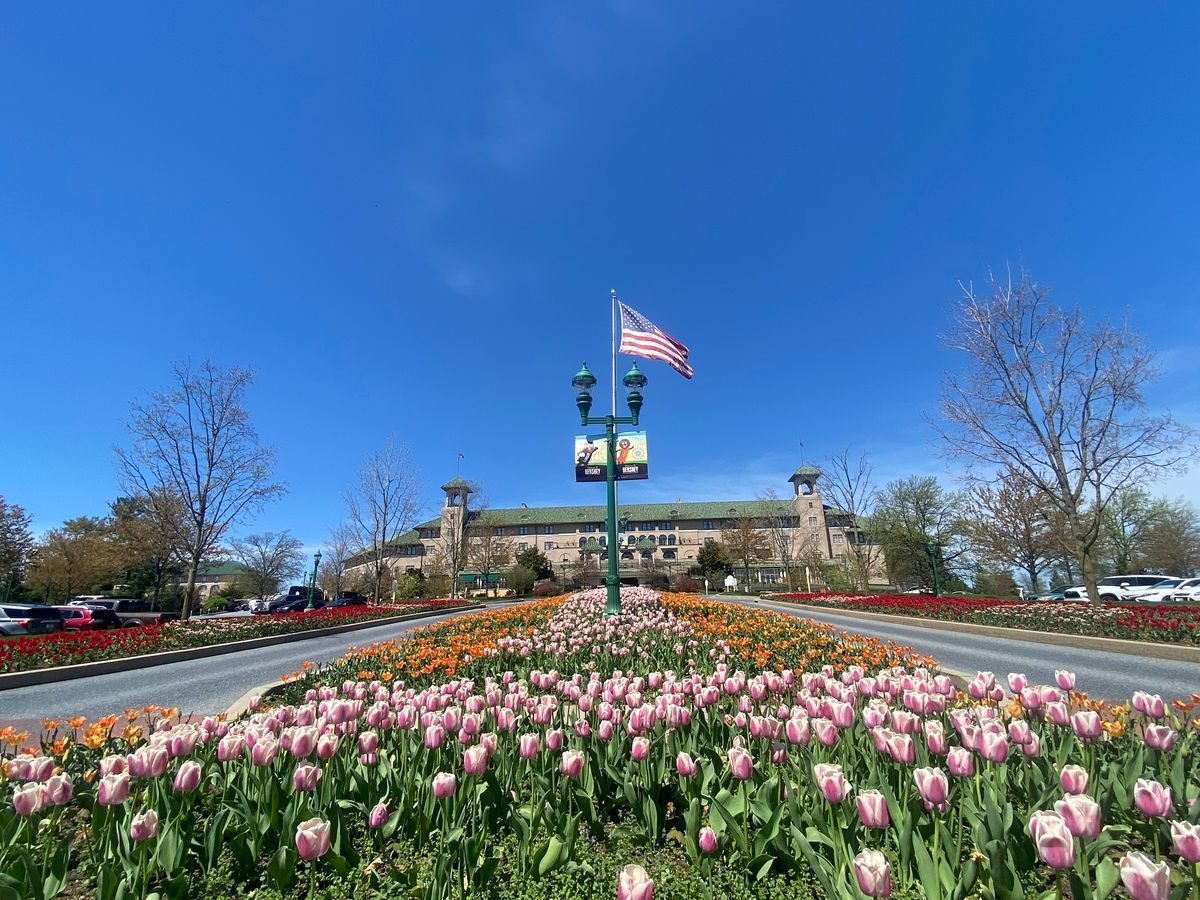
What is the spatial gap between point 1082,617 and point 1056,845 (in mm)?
18851

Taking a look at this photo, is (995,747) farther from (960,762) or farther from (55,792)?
(55,792)

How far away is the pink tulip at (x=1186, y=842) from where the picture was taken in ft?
5.10

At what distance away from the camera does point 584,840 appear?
2693 millimetres

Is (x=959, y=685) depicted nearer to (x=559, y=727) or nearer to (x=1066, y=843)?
(x=559, y=727)

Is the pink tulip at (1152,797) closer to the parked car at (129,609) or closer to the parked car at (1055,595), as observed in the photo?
the parked car at (129,609)

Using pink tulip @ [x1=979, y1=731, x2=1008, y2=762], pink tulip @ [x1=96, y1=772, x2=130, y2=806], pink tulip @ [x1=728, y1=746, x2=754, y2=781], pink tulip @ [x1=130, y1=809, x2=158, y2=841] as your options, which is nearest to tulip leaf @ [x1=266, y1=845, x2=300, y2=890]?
pink tulip @ [x1=130, y1=809, x2=158, y2=841]

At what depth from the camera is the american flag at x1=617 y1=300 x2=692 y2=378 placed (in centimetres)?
1650

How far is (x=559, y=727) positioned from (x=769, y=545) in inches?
2536

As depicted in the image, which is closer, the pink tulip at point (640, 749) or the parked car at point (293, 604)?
the pink tulip at point (640, 749)

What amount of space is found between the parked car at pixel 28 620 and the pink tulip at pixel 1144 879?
26742 mm

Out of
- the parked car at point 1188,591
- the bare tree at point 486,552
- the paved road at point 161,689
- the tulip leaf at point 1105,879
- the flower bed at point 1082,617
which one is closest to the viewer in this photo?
the tulip leaf at point 1105,879

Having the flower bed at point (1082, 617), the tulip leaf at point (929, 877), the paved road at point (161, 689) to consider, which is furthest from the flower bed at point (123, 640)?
the flower bed at point (1082, 617)

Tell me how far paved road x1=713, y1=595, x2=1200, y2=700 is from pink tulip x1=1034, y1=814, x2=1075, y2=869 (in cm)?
810

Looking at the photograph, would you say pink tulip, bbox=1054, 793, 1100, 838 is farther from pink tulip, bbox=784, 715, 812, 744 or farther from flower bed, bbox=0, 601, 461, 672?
flower bed, bbox=0, 601, 461, 672
